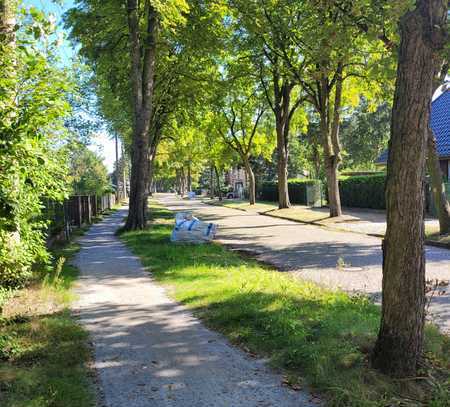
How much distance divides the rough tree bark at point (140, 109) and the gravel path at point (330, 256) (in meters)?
3.52

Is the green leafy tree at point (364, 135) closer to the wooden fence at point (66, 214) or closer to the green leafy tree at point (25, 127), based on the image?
the wooden fence at point (66, 214)

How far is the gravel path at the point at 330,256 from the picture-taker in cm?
946

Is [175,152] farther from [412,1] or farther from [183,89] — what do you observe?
[412,1]

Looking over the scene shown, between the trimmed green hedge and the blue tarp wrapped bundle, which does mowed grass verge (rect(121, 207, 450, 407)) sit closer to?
the blue tarp wrapped bundle

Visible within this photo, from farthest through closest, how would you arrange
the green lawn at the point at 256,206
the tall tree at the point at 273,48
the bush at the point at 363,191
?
the green lawn at the point at 256,206
the bush at the point at 363,191
the tall tree at the point at 273,48

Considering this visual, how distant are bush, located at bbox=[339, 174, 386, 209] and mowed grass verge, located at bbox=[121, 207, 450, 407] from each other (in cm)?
2141

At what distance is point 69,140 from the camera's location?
27.1ft

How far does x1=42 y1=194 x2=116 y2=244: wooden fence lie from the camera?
523 inches

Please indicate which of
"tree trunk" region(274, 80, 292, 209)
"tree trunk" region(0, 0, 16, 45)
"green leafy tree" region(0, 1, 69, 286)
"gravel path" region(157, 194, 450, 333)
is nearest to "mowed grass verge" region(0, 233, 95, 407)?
"green leafy tree" region(0, 1, 69, 286)

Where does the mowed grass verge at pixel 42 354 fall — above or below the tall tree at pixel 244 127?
below

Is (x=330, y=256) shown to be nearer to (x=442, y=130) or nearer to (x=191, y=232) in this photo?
(x=191, y=232)

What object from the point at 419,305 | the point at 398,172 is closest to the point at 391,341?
the point at 419,305

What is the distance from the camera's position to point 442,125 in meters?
29.0

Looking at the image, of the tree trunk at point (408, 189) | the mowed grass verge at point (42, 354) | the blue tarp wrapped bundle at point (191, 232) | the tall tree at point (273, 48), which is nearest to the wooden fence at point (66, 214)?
the mowed grass verge at point (42, 354)
